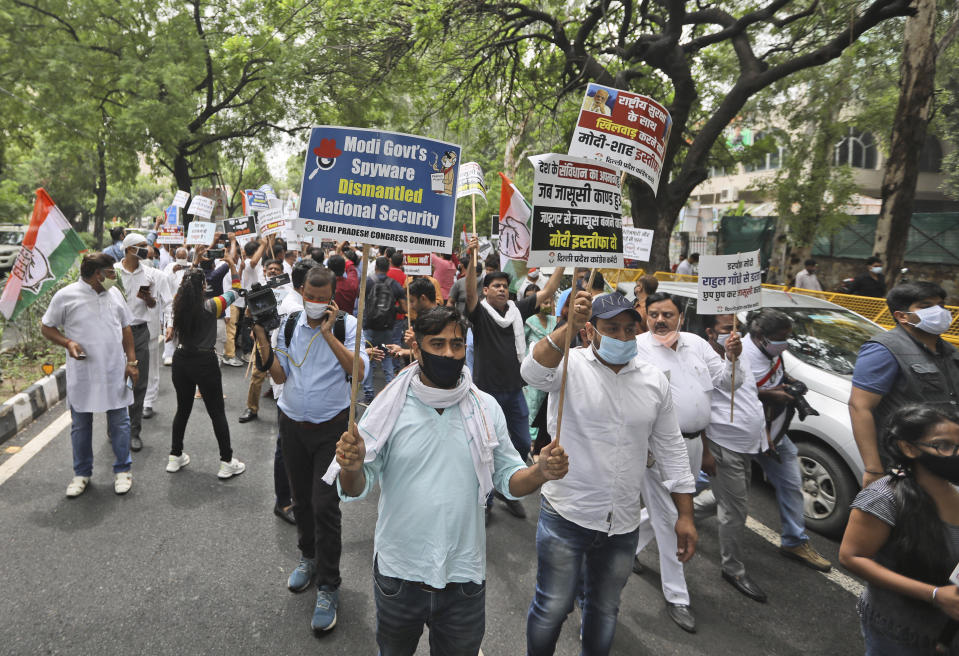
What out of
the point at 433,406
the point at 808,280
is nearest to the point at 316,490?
the point at 433,406

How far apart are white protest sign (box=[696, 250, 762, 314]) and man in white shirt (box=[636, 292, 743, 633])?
48 cm

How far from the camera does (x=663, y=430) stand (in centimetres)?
263

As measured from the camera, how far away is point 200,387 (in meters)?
4.76

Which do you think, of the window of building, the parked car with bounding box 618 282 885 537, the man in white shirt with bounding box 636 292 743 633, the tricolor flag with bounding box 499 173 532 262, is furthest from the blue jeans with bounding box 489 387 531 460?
the window of building

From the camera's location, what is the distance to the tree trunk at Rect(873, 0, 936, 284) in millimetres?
9273

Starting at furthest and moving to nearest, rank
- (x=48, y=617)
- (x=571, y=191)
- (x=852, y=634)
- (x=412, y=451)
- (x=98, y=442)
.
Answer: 1. (x=98, y=442)
2. (x=852, y=634)
3. (x=48, y=617)
4. (x=571, y=191)
5. (x=412, y=451)

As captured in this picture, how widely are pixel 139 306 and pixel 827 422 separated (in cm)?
635

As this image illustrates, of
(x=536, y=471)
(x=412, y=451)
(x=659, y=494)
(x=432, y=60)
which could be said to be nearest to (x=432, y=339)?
(x=412, y=451)

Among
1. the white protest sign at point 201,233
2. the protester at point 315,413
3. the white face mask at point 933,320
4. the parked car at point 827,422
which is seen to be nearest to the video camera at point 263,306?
the protester at point 315,413

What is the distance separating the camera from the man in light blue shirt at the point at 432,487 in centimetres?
202

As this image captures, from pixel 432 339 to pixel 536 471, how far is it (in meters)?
0.61

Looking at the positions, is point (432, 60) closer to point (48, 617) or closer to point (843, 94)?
point (48, 617)

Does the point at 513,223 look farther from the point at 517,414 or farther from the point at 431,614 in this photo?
the point at 431,614

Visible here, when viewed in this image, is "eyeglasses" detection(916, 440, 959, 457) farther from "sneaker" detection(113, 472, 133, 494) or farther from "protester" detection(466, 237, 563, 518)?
"sneaker" detection(113, 472, 133, 494)
